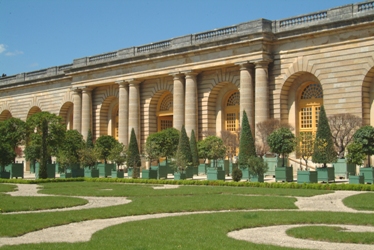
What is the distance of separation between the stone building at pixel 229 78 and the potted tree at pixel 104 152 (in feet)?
22.4

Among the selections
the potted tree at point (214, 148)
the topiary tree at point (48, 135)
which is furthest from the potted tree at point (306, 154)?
the topiary tree at point (48, 135)

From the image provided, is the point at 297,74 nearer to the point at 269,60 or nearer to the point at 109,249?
the point at 269,60

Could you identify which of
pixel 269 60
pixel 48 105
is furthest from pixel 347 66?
pixel 48 105

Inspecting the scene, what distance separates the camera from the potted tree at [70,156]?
139 feet

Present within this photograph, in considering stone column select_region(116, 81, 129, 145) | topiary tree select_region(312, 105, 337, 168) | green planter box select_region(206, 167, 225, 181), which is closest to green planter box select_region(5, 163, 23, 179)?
stone column select_region(116, 81, 129, 145)

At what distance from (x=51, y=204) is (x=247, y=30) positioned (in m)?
27.8

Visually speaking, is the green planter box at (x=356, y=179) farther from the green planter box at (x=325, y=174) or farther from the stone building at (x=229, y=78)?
the stone building at (x=229, y=78)

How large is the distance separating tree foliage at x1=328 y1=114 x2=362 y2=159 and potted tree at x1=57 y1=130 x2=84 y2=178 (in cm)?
1929

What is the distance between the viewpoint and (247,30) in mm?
44125

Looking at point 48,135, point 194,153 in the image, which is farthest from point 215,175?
point 48,135

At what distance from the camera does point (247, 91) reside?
145ft

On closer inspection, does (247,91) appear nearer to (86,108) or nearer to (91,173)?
(91,173)

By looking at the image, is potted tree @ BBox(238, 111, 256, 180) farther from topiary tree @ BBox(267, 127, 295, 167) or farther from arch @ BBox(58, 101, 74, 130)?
arch @ BBox(58, 101, 74, 130)

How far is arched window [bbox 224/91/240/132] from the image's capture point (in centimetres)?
4878
